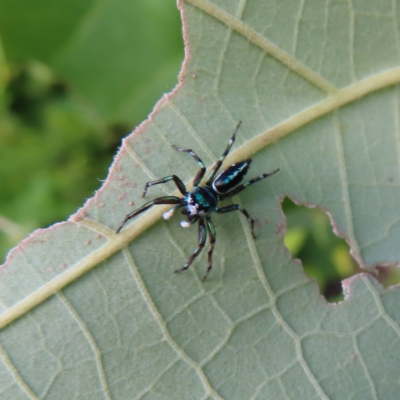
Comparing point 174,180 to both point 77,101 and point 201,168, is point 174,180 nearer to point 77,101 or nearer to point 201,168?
point 201,168

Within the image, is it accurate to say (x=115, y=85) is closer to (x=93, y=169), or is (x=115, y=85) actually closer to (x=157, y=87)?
(x=157, y=87)

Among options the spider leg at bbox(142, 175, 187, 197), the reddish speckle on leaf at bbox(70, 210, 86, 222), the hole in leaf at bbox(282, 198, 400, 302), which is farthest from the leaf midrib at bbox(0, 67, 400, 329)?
the hole in leaf at bbox(282, 198, 400, 302)

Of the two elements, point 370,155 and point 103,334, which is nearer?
point 103,334

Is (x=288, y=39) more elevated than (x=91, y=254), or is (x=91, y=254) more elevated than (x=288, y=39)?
(x=288, y=39)

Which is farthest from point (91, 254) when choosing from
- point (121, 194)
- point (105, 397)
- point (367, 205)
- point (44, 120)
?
point (44, 120)

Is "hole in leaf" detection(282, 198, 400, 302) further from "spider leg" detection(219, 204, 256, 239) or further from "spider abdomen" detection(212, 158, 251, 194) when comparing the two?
"spider abdomen" detection(212, 158, 251, 194)

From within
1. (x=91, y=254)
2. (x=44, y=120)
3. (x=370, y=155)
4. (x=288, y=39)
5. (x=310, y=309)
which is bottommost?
(x=310, y=309)

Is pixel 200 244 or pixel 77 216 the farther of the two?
Result: pixel 200 244

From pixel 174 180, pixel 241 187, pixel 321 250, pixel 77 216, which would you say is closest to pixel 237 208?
pixel 241 187
